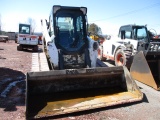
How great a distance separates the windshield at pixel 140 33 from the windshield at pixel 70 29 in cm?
325

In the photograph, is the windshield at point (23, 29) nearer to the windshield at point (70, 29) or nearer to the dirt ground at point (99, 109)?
the windshield at point (70, 29)

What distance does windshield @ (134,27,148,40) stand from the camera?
9.70m

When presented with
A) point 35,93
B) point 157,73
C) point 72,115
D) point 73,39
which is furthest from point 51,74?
point 157,73

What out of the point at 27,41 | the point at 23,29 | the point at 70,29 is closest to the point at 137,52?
the point at 70,29

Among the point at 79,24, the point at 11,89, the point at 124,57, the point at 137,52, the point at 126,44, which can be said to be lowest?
the point at 11,89

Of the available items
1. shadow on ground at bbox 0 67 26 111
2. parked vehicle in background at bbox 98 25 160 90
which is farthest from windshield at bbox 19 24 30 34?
shadow on ground at bbox 0 67 26 111

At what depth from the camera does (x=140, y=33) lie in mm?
9812

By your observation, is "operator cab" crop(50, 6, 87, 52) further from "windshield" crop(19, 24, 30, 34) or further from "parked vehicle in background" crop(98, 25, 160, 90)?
"windshield" crop(19, 24, 30, 34)

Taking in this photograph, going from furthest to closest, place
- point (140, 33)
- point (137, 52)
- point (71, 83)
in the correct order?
point (140, 33), point (137, 52), point (71, 83)

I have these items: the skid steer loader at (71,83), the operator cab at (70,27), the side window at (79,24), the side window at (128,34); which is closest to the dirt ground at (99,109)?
the skid steer loader at (71,83)

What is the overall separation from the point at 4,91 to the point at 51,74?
5.58 ft

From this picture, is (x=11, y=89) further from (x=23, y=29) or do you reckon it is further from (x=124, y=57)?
(x=23, y=29)

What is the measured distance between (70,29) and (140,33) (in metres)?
3.86

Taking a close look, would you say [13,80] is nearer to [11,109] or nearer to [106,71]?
[11,109]
